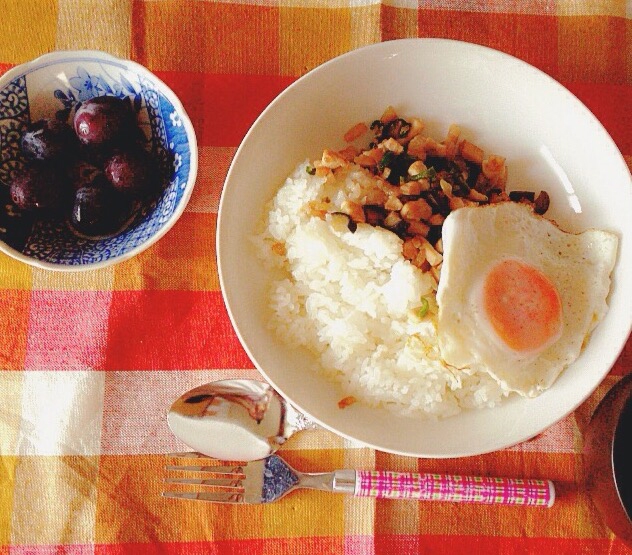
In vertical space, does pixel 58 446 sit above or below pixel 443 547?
above

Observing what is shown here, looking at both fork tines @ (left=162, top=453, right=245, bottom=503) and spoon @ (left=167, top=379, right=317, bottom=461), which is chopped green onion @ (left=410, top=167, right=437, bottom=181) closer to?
spoon @ (left=167, top=379, right=317, bottom=461)

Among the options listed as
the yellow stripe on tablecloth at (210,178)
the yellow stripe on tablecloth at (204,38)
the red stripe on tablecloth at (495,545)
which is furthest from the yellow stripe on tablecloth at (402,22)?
the red stripe on tablecloth at (495,545)

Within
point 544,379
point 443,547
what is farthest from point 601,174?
point 443,547

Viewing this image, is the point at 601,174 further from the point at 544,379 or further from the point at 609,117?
the point at 544,379

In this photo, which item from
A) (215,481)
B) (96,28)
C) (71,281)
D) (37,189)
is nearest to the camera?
(37,189)

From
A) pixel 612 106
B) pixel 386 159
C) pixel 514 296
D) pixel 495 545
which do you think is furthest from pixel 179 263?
pixel 612 106

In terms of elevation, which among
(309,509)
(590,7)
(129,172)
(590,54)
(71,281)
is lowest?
(309,509)

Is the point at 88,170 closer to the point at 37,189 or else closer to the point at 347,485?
the point at 37,189
